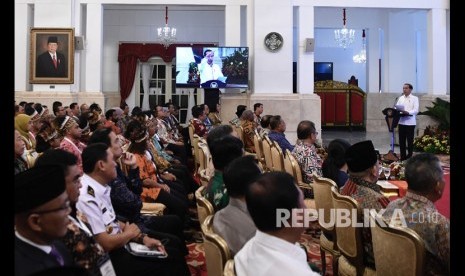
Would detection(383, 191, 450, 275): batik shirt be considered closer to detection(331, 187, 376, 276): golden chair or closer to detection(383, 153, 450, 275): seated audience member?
detection(383, 153, 450, 275): seated audience member

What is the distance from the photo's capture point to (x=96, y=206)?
2789 millimetres

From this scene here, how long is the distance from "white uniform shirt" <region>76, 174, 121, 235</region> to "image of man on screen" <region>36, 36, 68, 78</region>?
10.1m

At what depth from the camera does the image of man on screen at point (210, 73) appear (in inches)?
490

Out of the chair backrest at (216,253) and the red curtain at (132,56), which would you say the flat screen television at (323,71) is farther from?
the chair backrest at (216,253)

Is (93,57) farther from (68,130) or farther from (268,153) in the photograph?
(68,130)

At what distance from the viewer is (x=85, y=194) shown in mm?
2834

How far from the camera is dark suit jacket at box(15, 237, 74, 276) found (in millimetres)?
1787

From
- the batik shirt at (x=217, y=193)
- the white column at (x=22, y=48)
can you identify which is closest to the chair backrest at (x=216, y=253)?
the batik shirt at (x=217, y=193)

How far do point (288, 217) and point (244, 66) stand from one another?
10.8 m

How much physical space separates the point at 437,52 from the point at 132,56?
9.22 m

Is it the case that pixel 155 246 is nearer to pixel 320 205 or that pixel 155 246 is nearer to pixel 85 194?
pixel 85 194

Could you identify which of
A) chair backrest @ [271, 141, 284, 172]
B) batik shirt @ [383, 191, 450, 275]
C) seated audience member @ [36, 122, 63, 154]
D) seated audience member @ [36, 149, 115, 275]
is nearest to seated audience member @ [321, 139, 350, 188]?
chair backrest @ [271, 141, 284, 172]

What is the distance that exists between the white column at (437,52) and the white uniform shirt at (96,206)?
40.2 ft

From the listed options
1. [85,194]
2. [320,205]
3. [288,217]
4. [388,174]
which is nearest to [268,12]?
[388,174]
